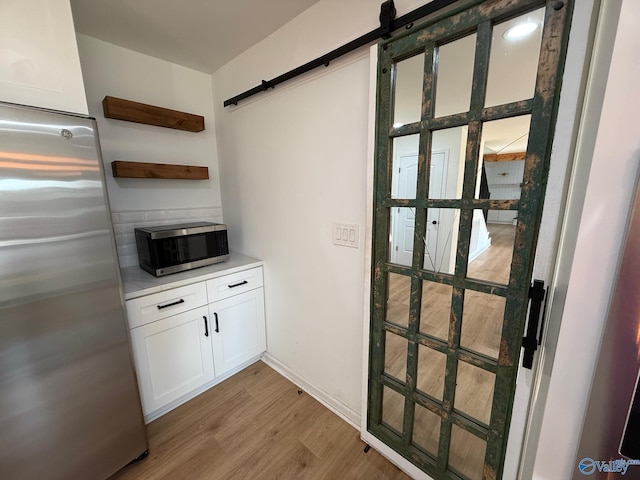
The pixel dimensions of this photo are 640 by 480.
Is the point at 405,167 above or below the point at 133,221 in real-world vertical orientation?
above

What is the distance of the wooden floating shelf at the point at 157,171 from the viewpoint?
1.68 meters

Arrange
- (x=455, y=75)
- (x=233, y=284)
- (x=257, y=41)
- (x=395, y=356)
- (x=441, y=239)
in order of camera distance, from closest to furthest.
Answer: (x=455, y=75) < (x=441, y=239) < (x=395, y=356) < (x=257, y=41) < (x=233, y=284)

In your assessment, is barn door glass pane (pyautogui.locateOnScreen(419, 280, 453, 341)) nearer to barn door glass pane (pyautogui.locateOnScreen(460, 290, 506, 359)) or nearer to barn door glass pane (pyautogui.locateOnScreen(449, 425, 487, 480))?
barn door glass pane (pyautogui.locateOnScreen(460, 290, 506, 359))

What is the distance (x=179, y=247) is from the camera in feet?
5.49

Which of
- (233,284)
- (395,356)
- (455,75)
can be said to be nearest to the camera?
(455,75)

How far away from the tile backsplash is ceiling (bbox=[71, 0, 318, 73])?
1.15m

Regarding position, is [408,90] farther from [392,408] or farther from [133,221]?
[133,221]

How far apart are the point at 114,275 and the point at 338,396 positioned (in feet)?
4.80

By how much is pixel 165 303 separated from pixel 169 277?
18cm

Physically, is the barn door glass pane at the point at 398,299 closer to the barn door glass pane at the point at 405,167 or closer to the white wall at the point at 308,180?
the white wall at the point at 308,180

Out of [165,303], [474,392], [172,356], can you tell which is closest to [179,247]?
[165,303]

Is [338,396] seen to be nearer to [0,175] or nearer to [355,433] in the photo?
[355,433]

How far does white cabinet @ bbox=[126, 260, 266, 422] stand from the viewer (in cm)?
147

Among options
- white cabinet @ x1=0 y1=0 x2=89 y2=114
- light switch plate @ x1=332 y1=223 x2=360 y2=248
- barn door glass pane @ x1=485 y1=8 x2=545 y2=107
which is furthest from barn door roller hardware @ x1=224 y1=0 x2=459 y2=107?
white cabinet @ x1=0 y1=0 x2=89 y2=114
